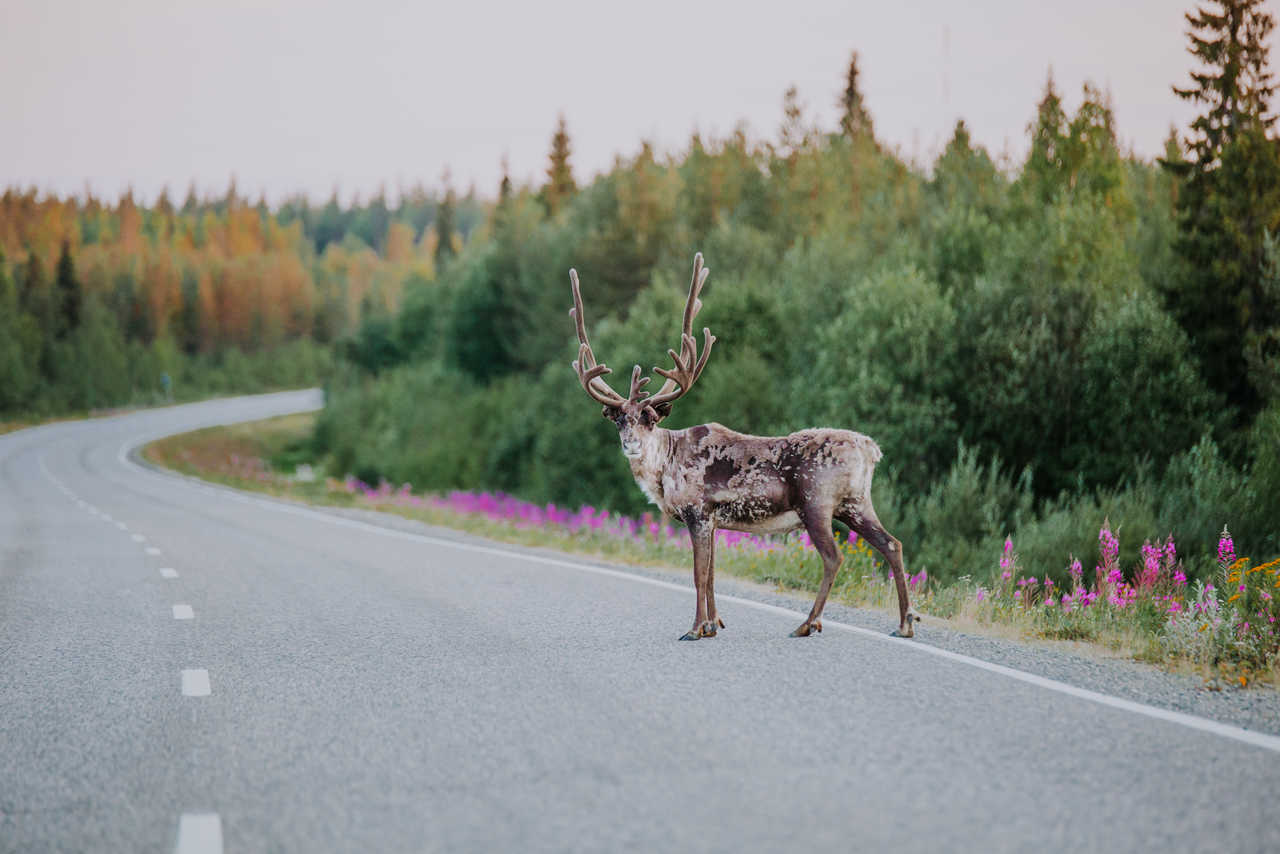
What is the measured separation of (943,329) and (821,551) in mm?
23915

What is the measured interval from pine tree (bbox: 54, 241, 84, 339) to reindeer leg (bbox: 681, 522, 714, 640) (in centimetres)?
12545

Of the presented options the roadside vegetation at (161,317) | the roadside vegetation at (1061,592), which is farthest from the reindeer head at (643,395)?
the roadside vegetation at (161,317)

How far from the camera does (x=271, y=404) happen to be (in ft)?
345

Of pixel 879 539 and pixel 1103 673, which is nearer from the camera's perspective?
pixel 1103 673

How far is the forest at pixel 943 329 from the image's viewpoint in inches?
943

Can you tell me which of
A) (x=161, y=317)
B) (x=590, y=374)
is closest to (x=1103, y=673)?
(x=590, y=374)

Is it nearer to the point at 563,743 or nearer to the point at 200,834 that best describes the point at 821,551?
the point at 563,743

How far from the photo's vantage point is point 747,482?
8.06m

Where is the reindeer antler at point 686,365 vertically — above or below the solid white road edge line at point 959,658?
above

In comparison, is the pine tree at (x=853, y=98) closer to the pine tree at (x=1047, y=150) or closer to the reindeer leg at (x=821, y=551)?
the pine tree at (x=1047, y=150)

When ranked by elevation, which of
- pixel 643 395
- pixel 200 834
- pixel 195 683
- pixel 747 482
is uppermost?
pixel 643 395

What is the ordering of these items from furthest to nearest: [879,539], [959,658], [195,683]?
[879,539], [959,658], [195,683]

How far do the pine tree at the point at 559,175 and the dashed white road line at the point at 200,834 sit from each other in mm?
88607

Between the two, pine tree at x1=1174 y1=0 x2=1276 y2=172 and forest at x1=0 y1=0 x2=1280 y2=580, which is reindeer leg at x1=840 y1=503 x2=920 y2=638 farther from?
pine tree at x1=1174 y1=0 x2=1276 y2=172
